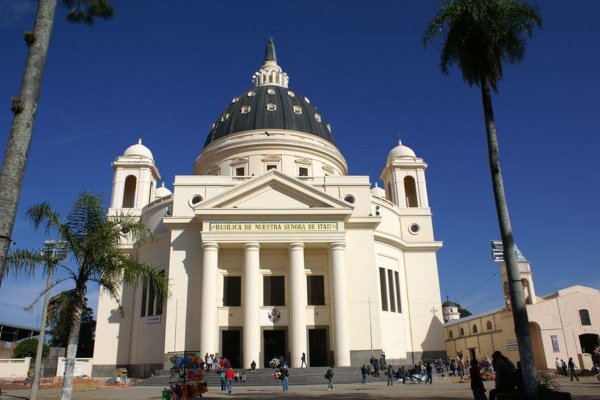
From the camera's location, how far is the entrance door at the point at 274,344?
37.4 meters

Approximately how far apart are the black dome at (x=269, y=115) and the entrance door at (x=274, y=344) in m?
21.4

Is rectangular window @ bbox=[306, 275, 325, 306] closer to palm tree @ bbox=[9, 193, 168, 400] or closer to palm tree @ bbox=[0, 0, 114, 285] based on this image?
palm tree @ bbox=[9, 193, 168, 400]

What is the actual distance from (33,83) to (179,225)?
2989 centimetres

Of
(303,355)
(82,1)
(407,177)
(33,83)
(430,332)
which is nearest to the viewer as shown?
(33,83)

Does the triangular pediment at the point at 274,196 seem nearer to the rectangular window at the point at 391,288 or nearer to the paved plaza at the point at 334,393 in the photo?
the rectangular window at the point at 391,288

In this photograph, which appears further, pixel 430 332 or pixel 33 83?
pixel 430 332

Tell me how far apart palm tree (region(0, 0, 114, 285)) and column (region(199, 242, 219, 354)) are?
26897 millimetres

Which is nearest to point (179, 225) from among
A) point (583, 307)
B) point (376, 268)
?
point (376, 268)

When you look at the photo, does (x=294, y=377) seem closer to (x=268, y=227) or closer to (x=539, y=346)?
(x=268, y=227)

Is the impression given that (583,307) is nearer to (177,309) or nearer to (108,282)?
(177,309)

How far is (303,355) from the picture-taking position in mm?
34250

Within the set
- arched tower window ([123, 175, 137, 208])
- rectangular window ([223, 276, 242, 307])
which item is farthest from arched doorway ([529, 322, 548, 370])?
arched tower window ([123, 175, 137, 208])

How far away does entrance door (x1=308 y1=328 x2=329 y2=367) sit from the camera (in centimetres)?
3756

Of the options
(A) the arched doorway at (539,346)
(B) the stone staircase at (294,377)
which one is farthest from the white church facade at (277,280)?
(A) the arched doorway at (539,346)
